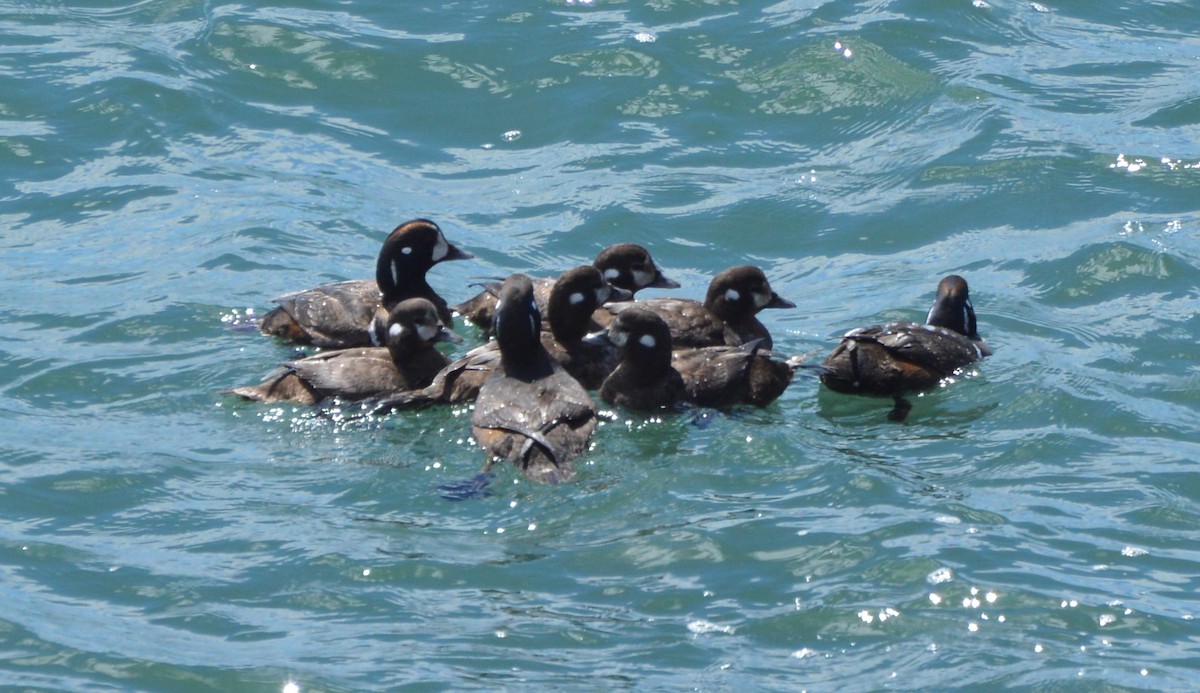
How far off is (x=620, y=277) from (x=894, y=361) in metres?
2.55

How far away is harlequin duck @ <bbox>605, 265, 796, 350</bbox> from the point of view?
42.1ft

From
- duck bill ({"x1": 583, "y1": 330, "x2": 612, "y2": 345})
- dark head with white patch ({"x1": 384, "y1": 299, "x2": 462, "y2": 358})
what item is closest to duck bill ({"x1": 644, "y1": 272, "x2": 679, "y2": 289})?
duck bill ({"x1": 583, "y1": 330, "x2": 612, "y2": 345})

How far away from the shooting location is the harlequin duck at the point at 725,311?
12.8 m

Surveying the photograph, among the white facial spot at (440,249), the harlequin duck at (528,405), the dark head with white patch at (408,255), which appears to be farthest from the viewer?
the white facial spot at (440,249)

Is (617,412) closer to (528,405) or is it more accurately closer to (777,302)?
(528,405)

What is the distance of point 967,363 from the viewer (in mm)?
12383

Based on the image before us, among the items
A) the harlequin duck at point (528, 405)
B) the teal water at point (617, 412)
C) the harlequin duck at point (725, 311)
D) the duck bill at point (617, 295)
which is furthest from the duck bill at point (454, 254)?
the harlequin duck at point (528, 405)

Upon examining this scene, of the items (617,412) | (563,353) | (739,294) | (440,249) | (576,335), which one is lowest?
(617,412)

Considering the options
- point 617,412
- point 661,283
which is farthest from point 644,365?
point 661,283

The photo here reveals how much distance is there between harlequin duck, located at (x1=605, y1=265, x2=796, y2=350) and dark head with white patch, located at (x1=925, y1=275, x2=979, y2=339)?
119cm

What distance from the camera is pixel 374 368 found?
1200 cm

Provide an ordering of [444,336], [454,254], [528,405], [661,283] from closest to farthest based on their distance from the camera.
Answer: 1. [528,405]
2. [444,336]
3. [661,283]
4. [454,254]

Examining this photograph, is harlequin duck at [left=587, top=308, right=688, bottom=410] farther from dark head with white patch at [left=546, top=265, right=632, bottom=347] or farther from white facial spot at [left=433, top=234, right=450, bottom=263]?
white facial spot at [left=433, top=234, right=450, bottom=263]

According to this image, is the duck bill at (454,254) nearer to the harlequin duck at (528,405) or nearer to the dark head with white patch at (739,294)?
the harlequin duck at (528,405)
